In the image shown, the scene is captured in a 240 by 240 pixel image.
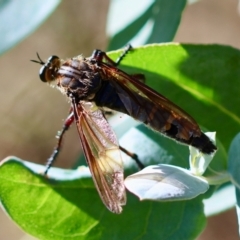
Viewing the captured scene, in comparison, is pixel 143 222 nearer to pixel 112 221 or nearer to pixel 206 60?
pixel 112 221

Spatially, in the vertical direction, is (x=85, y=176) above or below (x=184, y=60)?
below

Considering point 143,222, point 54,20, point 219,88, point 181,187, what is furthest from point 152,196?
point 54,20

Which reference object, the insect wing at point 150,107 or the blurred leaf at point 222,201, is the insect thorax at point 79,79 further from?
the blurred leaf at point 222,201

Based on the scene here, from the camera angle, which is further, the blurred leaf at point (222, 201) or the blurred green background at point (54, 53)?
the blurred green background at point (54, 53)

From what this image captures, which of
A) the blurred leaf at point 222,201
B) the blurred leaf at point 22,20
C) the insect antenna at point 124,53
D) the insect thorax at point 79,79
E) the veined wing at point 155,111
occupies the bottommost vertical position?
the blurred leaf at point 222,201

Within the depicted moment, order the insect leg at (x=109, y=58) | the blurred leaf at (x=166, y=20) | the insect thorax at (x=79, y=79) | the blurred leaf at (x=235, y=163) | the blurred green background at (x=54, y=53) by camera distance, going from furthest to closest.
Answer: the blurred green background at (x=54, y=53), the insect thorax at (x=79, y=79), the blurred leaf at (x=166, y=20), the insect leg at (x=109, y=58), the blurred leaf at (x=235, y=163)

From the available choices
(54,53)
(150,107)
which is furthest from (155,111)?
(54,53)

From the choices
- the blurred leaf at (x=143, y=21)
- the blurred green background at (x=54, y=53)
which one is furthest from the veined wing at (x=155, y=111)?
the blurred green background at (x=54, y=53)
